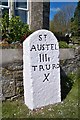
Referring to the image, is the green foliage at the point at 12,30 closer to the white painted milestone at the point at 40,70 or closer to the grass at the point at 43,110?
the white painted milestone at the point at 40,70

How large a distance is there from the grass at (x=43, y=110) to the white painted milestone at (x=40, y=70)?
12 centimetres

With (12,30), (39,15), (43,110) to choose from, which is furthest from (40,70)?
(39,15)

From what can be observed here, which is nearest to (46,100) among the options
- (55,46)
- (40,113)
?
(40,113)

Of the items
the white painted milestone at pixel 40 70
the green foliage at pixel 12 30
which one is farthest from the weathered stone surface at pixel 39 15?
the white painted milestone at pixel 40 70

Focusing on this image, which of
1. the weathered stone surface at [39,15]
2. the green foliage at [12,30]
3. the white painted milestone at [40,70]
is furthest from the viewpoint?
the weathered stone surface at [39,15]

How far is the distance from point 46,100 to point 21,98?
2.04ft

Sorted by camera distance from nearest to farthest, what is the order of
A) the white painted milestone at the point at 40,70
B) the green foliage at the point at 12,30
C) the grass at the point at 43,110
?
the grass at the point at 43,110
the white painted milestone at the point at 40,70
the green foliage at the point at 12,30

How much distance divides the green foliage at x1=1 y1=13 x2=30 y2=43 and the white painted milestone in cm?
179

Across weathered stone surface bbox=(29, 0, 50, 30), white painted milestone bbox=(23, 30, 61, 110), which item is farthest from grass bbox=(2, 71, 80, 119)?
weathered stone surface bbox=(29, 0, 50, 30)

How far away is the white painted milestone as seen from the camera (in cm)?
473

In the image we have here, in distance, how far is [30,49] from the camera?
4703 mm

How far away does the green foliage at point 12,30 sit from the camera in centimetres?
667

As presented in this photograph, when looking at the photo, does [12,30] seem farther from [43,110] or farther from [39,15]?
[39,15]

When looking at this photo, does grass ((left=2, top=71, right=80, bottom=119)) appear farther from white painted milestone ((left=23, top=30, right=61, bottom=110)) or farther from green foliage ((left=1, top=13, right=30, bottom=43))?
green foliage ((left=1, top=13, right=30, bottom=43))
